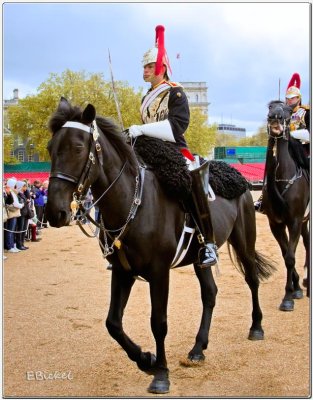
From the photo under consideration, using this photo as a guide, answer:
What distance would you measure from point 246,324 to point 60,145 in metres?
3.92

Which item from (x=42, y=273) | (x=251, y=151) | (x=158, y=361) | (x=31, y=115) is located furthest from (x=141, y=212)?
(x=251, y=151)

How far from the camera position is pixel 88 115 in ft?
13.5

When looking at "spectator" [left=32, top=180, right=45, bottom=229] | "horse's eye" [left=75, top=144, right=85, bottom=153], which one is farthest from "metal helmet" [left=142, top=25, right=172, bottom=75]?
"spectator" [left=32, top=180, right=45, bottom=229]

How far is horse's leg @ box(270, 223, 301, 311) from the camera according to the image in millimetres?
7512

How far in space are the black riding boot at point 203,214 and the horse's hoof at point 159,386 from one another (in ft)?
4.00

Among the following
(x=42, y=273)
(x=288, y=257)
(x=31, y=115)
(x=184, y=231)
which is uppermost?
(x=31, y=115)

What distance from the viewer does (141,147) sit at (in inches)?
195

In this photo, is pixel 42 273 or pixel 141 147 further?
pixel 42 273

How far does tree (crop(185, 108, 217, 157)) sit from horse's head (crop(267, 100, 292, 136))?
42.0m

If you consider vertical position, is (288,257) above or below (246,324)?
above

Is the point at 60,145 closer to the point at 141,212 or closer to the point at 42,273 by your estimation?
the point at 141,212

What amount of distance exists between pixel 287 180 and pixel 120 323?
13.8ft

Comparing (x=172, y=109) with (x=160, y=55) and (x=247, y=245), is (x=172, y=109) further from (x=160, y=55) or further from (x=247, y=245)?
(x=247, y=245)

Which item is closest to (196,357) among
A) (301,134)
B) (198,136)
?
(301,134)
